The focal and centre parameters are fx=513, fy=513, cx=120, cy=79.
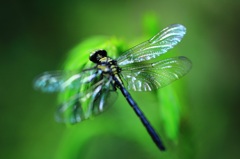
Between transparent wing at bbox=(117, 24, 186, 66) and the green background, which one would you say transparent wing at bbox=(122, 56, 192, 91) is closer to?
transparent wing at bbox=(117, 24, 186, 66)

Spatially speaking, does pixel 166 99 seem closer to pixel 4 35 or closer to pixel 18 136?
pixel 18 136

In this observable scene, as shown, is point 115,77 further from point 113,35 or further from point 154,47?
point 113,35

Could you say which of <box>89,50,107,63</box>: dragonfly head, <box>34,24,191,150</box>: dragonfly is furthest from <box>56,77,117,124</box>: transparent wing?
<box>89,50,107,63</box>: dragonfly head

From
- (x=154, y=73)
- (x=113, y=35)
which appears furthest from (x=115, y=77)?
(x=113, y=35)

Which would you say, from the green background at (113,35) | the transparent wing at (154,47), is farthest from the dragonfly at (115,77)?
the green background at (113,35)

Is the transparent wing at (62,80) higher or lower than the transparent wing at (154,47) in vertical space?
higher

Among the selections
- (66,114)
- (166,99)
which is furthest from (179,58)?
(66,114)

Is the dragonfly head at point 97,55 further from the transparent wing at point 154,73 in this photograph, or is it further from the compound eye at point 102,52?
the transparent wing at point 154,73
